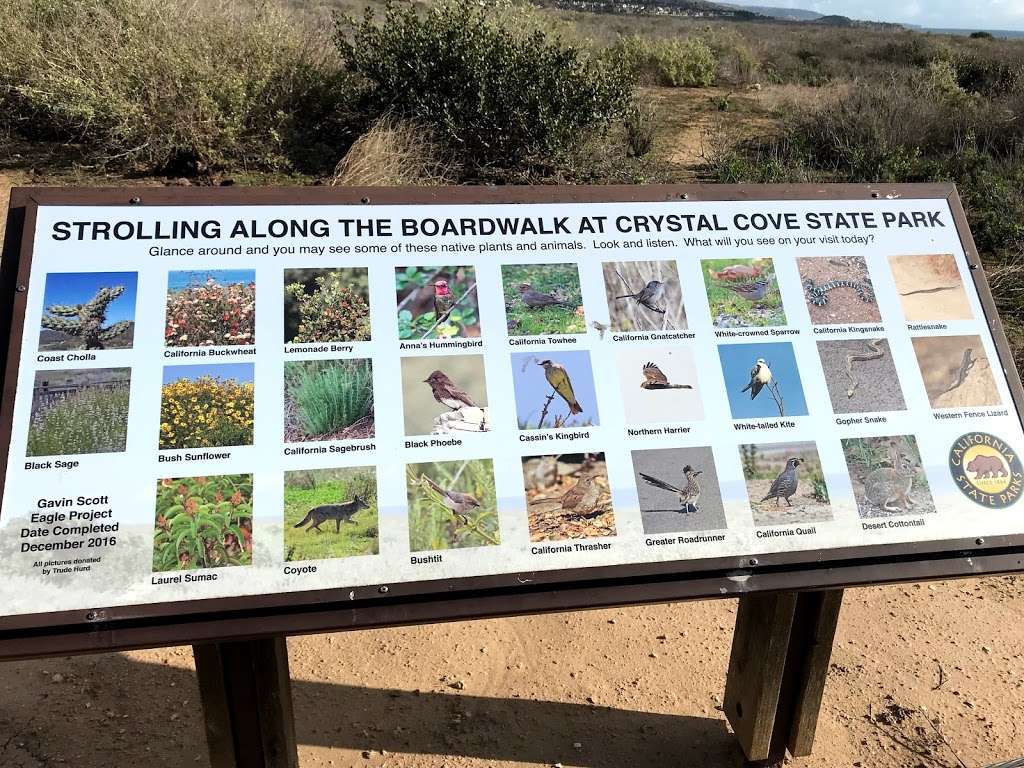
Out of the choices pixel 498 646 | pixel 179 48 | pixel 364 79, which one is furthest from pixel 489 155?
pixel 498 646

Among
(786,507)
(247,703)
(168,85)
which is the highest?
(168,85)

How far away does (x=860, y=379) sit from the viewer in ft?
6.77

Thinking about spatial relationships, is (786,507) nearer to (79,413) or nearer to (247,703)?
Answer: (247,703)

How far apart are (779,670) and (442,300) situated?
60.4 inches

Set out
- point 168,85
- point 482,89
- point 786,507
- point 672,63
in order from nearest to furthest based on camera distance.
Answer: point 786,507, point 168,85, point 482,89, point 672,63

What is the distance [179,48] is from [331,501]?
21.1 feet

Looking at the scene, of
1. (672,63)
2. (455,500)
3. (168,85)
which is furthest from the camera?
(672,63)

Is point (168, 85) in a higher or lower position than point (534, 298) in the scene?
higher

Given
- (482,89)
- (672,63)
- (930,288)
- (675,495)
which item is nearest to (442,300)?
(675,495)

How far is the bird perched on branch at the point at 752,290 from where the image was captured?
6.91ft

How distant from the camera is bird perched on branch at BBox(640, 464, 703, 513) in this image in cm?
188

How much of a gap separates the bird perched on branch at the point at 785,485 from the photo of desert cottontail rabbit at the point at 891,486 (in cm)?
19

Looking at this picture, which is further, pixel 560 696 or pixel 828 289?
pixel 560 696

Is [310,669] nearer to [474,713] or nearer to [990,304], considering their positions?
[474,713]
